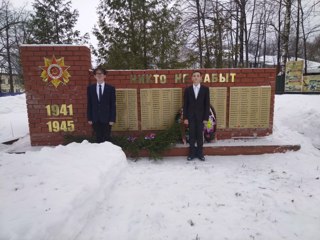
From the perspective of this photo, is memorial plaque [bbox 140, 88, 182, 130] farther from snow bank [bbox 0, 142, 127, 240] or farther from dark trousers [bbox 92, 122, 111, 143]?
snow bank [bbox 0, 142, 127, 240]

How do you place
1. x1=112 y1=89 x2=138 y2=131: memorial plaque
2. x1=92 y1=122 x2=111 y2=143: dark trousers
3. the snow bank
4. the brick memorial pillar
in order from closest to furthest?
1. the snow bank
2. x1=92 y1=122 x2=111 y2=143: dark trousers
3. the brick memorial pillar
4. x1=112 y1=89 x2=138 y2=131: memorial plaque

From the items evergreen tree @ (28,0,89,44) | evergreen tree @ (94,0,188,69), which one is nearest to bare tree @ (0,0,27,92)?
evergreen tree @ (28,0,89,44)

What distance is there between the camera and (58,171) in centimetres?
352

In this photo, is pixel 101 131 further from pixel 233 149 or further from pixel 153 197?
pixel 233 149

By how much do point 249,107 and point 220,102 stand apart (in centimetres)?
69

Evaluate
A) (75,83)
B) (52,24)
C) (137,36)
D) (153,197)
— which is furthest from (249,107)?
(52,24)

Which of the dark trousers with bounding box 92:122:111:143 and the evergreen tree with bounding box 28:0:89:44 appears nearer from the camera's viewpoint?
the dark trousers with bounding box 92:122:111:143

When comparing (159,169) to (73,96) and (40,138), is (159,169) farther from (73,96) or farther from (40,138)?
(40,138)

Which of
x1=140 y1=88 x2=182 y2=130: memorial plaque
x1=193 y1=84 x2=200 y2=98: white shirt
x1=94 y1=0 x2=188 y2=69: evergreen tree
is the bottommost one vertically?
x1=140 y1=88 x2=182 y2=130: memorial plaque

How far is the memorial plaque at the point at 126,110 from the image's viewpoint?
5925 mm

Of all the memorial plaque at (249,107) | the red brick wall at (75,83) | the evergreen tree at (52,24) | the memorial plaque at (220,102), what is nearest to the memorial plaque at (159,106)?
the red brick wall at (75,83)

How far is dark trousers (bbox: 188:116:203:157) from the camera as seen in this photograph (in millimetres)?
5164

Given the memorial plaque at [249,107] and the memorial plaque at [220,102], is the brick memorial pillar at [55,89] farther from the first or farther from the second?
the memorial plaque at [249,107]

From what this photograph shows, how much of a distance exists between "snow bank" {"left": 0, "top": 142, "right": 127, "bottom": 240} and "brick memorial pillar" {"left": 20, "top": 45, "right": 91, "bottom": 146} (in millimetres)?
1368
